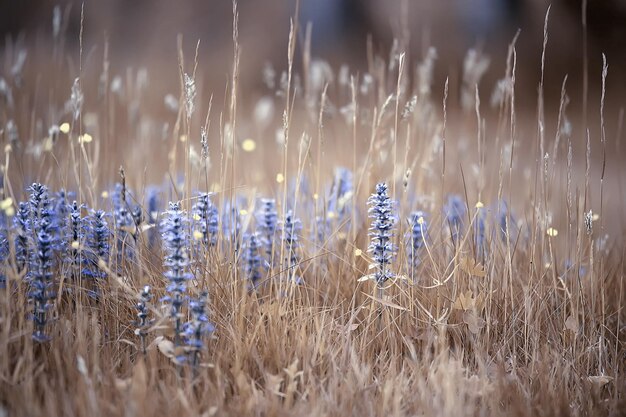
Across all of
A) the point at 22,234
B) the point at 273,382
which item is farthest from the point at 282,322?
the point at 22,234

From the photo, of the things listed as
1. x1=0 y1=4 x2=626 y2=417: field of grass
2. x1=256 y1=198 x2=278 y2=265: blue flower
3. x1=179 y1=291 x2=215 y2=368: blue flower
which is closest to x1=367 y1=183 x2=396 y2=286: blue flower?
x1=0 y1=4 x2=626 y2=417: field of grass

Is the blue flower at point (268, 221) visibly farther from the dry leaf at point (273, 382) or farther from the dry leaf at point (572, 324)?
the dry leaf at point (572, 324)

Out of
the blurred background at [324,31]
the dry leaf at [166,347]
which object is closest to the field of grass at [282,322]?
the dry leaf at [166,347]

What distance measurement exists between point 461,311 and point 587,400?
1.49 feet

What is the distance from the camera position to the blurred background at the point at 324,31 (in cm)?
817

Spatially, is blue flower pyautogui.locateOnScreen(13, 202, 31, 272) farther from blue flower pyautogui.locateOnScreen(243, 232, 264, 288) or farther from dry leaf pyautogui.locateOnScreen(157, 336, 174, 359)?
blue flower pyautogui.locateOnScreen(243, 232, 264, 288)

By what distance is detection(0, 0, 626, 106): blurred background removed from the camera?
8.17 metres

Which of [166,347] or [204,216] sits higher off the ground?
[204,216]

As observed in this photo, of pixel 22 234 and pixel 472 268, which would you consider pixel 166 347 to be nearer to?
pixel 22 234

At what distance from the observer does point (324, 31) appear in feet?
30.5

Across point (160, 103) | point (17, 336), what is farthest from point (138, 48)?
point (17, 336)

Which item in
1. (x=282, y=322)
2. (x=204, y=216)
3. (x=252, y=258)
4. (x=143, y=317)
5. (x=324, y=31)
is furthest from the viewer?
(x=324, y=31)

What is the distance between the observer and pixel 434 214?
251cm

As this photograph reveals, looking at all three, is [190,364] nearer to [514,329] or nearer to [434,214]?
[514,329]
